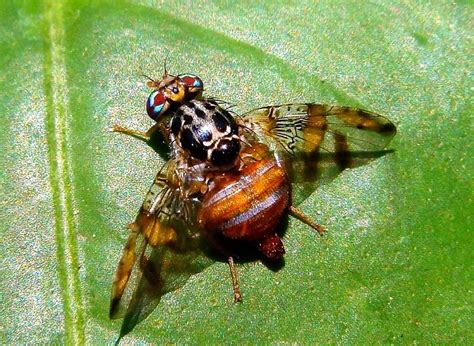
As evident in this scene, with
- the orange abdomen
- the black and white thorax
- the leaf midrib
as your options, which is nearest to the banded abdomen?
the orange abdomen

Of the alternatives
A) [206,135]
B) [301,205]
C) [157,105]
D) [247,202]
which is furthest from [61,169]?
[301,205]

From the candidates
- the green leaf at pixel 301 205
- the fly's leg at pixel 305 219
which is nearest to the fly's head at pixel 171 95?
the green leaf at pixel 301 205

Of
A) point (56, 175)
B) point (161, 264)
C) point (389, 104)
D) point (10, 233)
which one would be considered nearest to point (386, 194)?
point (389, 104)

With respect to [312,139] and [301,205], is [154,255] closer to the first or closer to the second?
[301,205]

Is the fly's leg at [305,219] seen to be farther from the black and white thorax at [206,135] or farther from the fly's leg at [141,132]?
the fly's leg at [141,132]

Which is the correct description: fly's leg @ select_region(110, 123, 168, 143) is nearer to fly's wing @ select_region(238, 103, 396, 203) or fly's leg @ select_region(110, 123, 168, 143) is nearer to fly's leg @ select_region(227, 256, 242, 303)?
fly's wing @ select_region(238, 103, 396, 203)
